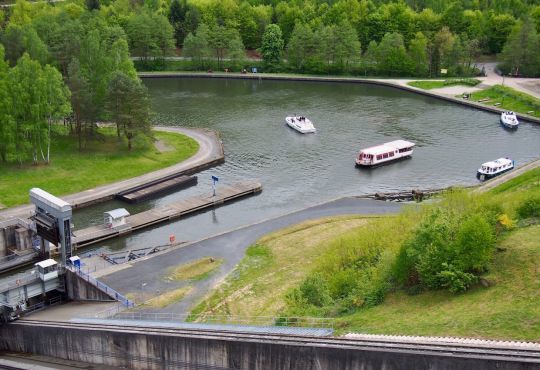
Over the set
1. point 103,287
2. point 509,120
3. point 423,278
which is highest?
point 509,120

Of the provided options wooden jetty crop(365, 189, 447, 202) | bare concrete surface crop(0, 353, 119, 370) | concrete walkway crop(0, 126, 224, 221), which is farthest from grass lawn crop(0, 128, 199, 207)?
wooden jetty crop(365, 189, 447, 202)

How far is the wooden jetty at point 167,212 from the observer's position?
67750 mm

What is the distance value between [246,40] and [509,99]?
72.5 meters

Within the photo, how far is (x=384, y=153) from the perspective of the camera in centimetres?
8981

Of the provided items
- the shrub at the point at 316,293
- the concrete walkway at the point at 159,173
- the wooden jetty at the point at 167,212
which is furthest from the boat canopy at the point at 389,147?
the shrub at the point at 316,293

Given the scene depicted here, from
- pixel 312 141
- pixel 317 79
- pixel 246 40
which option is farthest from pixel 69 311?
pixel 246 40

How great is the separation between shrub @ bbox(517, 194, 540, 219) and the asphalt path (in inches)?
833

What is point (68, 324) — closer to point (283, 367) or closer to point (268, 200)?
point (283, 367)

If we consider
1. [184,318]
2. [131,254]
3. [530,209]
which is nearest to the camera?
[184,318]

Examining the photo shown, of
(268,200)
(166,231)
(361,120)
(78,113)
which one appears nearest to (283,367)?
(166,231)

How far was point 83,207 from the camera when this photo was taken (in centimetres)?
7525

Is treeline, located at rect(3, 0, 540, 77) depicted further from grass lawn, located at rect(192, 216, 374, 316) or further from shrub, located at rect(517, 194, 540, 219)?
shrub, located at rect(517, 194, 540, 219)

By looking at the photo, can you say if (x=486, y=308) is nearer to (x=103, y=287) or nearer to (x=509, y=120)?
(x=103, y=287)

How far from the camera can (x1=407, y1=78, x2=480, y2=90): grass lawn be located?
430 ft
